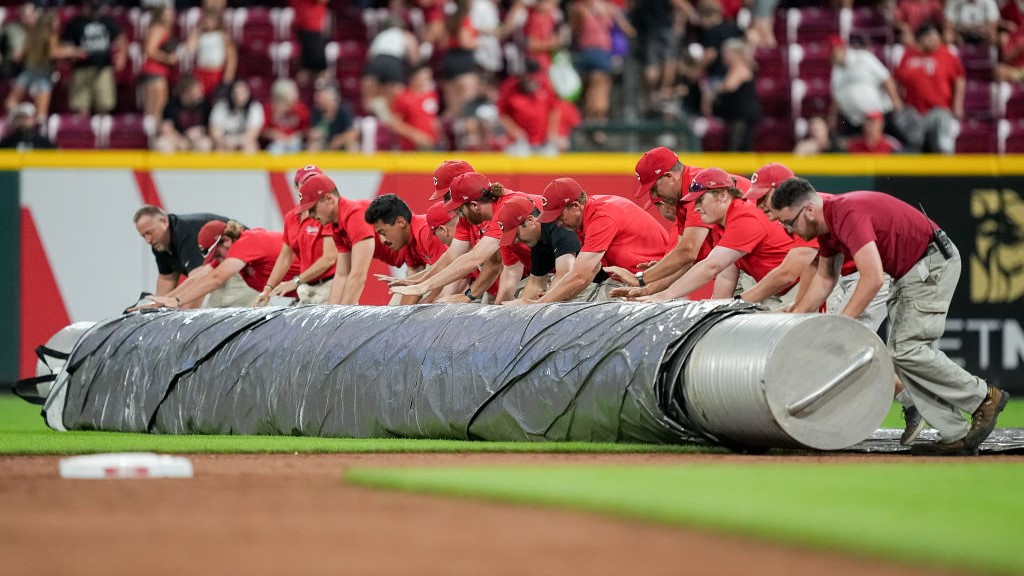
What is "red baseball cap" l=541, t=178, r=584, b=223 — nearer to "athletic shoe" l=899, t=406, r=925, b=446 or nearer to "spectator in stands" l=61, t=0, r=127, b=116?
"athletic shoe" l=899, t=406, r=925, b=446

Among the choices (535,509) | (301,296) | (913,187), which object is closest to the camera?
(535,509)

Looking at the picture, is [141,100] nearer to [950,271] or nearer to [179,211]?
[179,211]

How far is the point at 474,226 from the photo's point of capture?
13.3 metres

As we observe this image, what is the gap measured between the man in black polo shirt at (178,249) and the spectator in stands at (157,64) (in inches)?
105

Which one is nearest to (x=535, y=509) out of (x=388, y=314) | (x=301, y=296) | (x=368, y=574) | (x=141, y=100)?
(x=368, y=574)

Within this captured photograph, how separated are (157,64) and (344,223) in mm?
5855

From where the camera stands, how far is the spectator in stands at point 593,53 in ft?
64.8

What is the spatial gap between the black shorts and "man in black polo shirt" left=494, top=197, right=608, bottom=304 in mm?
7824

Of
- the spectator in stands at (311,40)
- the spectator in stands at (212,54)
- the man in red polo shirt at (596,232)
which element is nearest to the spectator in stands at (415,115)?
the spectator in stands at (311,40)

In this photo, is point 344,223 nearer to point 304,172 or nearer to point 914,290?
point 304,172

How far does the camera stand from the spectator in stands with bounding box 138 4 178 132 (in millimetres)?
19375

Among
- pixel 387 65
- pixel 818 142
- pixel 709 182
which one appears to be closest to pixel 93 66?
pixel 387 65

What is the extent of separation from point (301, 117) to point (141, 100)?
2.02 m

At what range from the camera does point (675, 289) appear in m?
11.5
